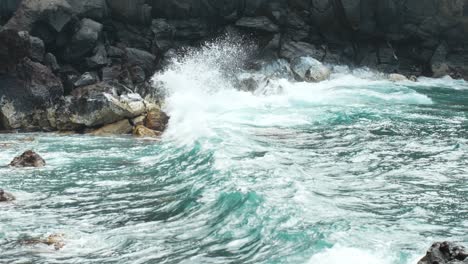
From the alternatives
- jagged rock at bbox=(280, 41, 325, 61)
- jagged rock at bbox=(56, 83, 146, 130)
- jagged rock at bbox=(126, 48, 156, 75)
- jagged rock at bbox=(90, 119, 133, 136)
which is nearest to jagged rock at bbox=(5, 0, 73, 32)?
jagged rock at bbox=(126, 48, 156, 75)

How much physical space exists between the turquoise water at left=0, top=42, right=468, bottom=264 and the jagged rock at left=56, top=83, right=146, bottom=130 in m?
1.36

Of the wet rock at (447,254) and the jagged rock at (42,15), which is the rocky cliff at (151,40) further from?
the wet rock at (447,254)

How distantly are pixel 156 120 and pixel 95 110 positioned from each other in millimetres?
2792

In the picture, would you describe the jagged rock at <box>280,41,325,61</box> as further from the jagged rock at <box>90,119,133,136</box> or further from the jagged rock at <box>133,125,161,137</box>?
the jagged rock at <box>133,125,161,137</box>

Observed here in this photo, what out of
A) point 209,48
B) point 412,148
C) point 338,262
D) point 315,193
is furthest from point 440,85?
point 338,262

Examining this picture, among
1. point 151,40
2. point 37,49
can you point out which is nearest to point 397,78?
point 151,40

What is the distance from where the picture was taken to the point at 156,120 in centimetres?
2633

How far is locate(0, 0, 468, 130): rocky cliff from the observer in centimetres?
A: 2809

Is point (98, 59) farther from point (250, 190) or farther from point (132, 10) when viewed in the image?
point (250, 190)

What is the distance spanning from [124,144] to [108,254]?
41.4 ft

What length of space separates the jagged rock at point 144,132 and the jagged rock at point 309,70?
51.7 ft

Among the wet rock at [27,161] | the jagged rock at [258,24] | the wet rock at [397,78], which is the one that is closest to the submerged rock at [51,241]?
the wet rock at [27,161]

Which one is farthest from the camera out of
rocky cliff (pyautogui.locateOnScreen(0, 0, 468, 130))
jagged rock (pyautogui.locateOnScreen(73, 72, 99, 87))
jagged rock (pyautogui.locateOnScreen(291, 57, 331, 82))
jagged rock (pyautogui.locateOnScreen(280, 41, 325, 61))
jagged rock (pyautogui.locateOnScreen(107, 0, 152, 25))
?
jagged rock (pyautogui.locateOnScreen(280, 41, 325, 61))

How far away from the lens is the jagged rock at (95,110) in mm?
26297
